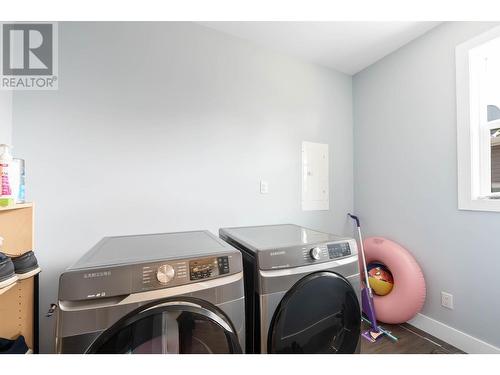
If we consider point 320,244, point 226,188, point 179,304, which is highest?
point 226,188

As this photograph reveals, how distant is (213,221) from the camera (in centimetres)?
156

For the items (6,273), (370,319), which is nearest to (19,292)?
(6,273)

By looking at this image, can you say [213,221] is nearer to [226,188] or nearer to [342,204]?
[226,188]

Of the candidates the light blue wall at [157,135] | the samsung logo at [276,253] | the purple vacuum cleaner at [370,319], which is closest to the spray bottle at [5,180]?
the light blue wall at [157,135]

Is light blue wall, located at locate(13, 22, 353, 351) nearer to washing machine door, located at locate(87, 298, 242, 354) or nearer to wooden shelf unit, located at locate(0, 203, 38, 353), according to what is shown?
wooden shelf unit, located at locate(0, 203, 38, 353)

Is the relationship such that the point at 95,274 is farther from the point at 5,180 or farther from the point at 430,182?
the point at 430,182

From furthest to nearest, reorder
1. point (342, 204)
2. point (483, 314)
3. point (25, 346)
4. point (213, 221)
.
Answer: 1. point (342, 204)
2. point (213, 221)
3. point (483, 314)
4. point (25, 346)

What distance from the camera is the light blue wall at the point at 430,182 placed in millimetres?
1388

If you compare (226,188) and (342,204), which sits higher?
(226,188)

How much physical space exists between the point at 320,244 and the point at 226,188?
88 cm

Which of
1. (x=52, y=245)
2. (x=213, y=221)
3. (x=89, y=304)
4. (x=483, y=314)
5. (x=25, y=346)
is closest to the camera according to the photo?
(x=89, y=304)

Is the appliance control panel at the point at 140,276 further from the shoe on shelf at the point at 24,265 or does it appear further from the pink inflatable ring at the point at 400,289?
the pink inflatable ring at the point at 400,289

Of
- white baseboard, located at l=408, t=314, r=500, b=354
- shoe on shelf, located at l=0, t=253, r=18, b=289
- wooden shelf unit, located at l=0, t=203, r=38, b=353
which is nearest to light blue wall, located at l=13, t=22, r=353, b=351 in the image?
wooden shelf unit, located at l=0, t=203, r=38, b=353
